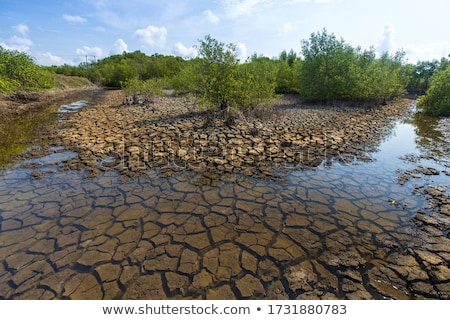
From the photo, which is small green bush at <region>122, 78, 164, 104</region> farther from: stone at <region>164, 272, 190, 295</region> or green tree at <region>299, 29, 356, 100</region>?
stone at <region>164, 272, 190, 295</region>

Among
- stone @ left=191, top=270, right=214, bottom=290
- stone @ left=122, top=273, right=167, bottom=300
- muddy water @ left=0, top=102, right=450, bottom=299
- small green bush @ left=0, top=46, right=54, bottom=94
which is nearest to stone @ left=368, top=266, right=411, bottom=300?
muddy water @ left=0, top=102, right=450, bottom=299

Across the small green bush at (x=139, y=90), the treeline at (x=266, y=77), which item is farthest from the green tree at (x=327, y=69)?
the small green bush at (x=139, y=90)

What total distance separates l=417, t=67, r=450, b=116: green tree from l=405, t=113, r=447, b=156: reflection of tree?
125cm

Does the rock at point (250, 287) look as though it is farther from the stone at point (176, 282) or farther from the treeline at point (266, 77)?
the treeline at point (266, 77)

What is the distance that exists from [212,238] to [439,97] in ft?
81.3

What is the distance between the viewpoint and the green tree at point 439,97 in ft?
58.3

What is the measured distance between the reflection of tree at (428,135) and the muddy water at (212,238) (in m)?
4.02

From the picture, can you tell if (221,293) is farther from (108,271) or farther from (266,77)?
(266,77)

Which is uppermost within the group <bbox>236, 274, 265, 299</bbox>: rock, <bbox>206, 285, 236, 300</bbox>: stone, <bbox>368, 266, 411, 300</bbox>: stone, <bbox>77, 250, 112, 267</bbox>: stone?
<bbox>77, 250, 112, 267</bbox>: stone

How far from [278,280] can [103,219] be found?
3984 millimetres

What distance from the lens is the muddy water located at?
10.9 ft

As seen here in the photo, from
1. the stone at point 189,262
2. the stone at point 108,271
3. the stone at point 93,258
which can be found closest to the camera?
the stone at point 108,271

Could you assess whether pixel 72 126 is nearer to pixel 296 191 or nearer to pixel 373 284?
pixel 296 191

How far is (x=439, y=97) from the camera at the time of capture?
18.5 metres
